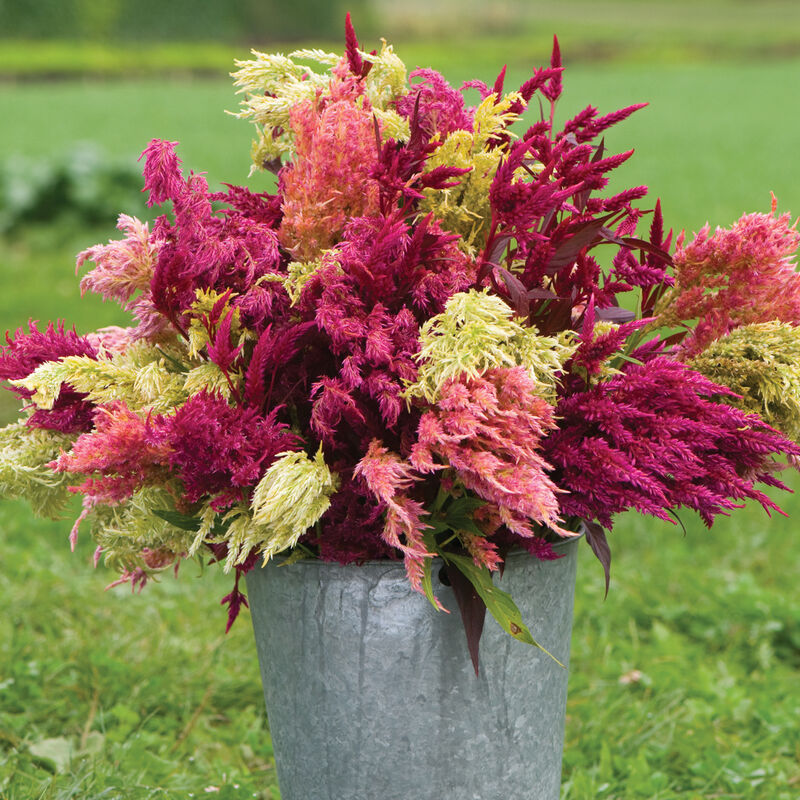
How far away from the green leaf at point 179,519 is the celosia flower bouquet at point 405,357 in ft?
0.07

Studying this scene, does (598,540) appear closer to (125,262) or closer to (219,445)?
(219,445)

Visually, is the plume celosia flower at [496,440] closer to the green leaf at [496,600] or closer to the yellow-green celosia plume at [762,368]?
the green leaf at [496,600]

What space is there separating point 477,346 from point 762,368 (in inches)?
19.2

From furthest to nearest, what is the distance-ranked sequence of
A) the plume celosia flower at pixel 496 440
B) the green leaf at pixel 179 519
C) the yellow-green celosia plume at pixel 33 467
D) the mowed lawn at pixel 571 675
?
the mowed lawn at pixel 571 675 → the yellow-green celosia plume at pixel 33 467 → the green leaf at pixel 179 519 → the plume celosia flower at pixel 496 440

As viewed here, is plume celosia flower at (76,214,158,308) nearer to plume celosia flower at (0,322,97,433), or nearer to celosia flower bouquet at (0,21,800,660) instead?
celosia flower bouquet at (0,21,800,660)

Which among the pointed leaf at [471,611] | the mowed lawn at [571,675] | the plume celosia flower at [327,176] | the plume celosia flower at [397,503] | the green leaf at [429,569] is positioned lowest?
the mowed lawn at [571,675]

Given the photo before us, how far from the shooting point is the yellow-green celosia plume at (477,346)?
1.34 metres

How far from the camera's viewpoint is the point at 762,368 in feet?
4.98

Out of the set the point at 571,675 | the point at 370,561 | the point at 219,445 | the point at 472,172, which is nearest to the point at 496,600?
the point at 370,561

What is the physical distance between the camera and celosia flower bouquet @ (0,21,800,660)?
53.9 inches

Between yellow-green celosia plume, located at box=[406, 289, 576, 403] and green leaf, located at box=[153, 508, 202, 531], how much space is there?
0.41 meters

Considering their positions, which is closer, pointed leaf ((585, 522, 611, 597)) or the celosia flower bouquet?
the celosia flower bouquet

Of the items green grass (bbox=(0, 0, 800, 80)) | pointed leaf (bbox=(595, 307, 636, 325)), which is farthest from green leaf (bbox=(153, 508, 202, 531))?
green grass (bbox=(0, 0, 800, 80))

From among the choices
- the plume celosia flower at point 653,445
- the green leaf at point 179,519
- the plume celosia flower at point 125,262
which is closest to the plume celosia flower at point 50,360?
the plume celosia flower at point 125,262
